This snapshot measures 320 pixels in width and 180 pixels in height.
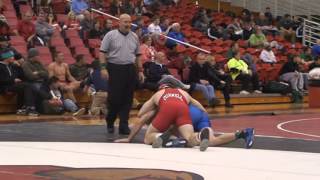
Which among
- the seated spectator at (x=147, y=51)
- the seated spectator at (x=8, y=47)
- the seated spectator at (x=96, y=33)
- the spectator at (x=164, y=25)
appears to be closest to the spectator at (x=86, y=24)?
the seated spectator at (x=96, y=33)

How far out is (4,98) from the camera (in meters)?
16.3

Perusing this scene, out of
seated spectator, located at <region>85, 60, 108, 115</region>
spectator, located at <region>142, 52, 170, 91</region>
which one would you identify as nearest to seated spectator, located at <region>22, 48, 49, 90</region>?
seated spectator, located at <region>85, 60, 108, 115</region>

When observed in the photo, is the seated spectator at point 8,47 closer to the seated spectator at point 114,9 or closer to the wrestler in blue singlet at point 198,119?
the wrestler in blue singlet at point 198,119

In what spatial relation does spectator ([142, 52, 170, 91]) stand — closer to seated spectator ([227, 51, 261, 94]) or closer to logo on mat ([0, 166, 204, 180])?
seated spectator ([227, 51, 261, 94])

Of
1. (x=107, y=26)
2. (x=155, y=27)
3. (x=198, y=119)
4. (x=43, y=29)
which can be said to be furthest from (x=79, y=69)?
(x=198, y=119)

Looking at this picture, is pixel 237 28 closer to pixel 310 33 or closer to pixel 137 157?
pixel 310 33

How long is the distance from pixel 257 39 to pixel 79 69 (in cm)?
1086

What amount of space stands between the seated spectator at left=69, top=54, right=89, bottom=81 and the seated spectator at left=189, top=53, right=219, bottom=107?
3.29 metres

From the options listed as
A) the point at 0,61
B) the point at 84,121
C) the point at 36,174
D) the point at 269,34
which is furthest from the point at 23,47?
the point at 269,34

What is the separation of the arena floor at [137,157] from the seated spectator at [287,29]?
17852 mm

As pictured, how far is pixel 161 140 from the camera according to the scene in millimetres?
10148

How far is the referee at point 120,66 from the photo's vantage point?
11547mm

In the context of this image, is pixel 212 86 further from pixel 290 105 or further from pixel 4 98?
pixel 4 98

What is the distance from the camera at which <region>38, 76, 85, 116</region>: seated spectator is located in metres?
16.3
